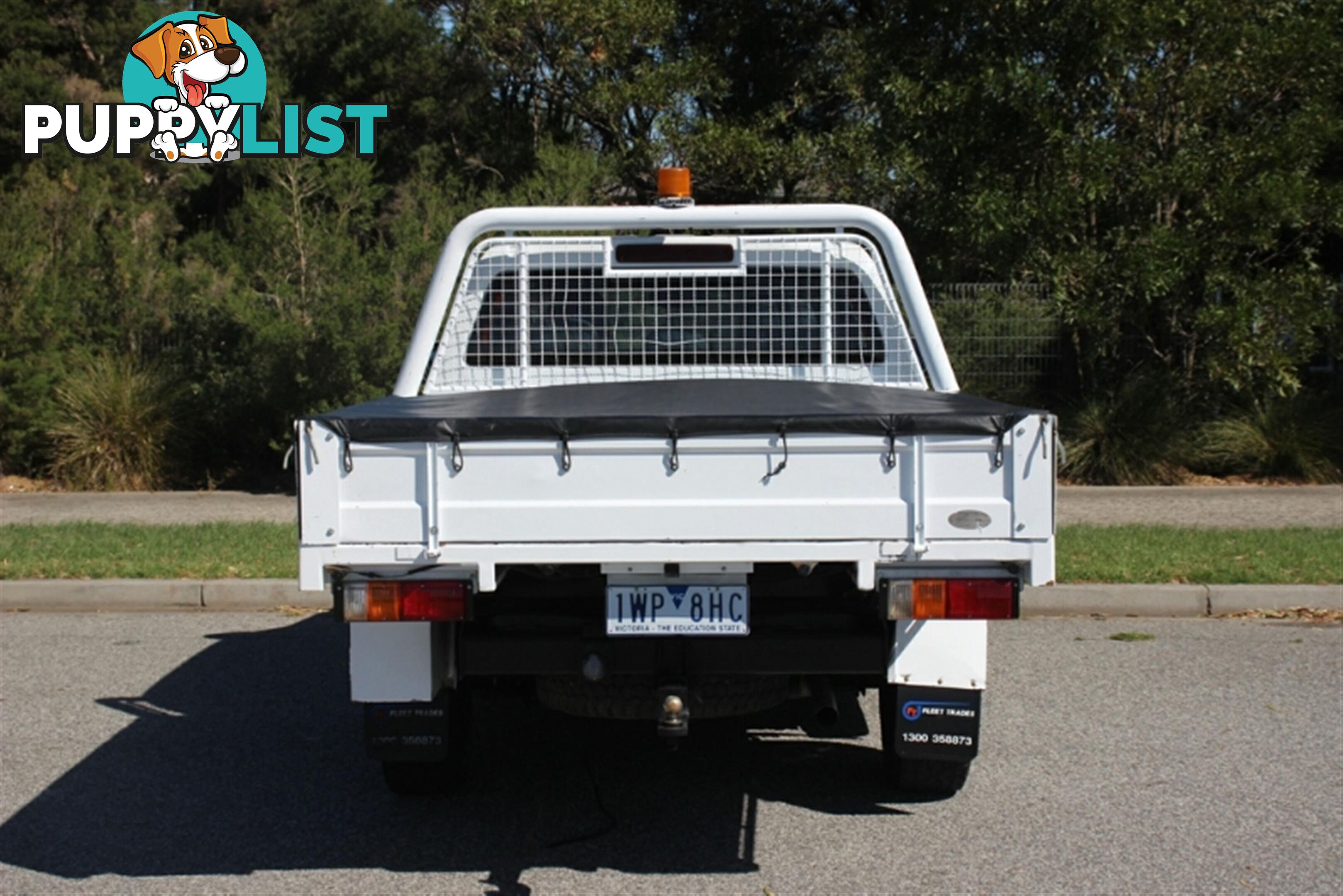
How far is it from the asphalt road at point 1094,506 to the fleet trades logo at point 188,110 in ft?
21.9

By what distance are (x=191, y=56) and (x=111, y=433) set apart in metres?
9.85

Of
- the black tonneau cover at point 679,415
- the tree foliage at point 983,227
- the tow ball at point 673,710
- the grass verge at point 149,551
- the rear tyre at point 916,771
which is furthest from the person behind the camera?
the tree foliage at point 983,227

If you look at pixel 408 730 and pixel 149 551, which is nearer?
pixel 408 730

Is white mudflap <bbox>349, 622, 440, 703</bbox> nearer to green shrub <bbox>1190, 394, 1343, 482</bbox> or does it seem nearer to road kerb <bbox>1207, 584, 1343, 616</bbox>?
road kerb <bbox>1207, 584, 1343, 616</bbox>

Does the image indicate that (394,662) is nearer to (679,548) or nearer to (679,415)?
(679,548)

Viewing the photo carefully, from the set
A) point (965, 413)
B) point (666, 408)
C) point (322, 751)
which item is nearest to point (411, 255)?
point (322, 751)

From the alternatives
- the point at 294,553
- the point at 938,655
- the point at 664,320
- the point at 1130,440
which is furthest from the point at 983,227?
the point at 938,655

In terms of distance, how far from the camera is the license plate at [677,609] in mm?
4285

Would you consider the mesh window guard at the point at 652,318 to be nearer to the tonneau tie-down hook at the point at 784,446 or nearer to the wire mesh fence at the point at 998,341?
the tonneau tie-down hook at the point at 784,446

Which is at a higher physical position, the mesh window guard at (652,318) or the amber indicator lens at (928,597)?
the mesh window guard at (652,318)

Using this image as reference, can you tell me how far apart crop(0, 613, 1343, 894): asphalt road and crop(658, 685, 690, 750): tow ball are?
50 cm

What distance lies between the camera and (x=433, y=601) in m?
4.18

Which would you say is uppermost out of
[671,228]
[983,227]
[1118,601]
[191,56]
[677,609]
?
[191,56]

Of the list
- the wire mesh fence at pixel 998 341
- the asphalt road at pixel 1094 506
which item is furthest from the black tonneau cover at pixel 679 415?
the wire mesh fence at pixel 998 341
